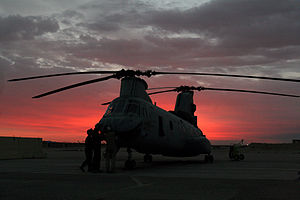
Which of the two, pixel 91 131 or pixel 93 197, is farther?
pixel 91 131

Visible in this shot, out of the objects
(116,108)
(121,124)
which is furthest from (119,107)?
(121,124)

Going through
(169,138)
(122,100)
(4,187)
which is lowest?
(4,187)

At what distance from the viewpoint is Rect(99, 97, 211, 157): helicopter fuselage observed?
1625 centimetres

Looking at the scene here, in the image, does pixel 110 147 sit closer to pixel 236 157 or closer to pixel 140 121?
pixel 140 121

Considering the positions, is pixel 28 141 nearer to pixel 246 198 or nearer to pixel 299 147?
pixel 246 198

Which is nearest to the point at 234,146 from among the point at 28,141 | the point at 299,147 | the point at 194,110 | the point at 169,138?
the point at 194,110

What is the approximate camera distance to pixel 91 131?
15.5m

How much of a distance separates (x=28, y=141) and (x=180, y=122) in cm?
1414

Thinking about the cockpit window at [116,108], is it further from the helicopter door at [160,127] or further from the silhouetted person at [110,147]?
the helicopter door at [160,127]

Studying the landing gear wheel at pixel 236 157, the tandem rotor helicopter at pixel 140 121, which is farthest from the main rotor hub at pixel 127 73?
the landing gear wheel at pixel 236 157

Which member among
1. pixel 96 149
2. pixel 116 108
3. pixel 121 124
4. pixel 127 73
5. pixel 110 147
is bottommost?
pixel 96 149

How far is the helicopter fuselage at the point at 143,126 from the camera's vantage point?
1625 cm

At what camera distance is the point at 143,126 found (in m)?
17.2

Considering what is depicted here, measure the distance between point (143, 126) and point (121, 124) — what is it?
1628 mm
